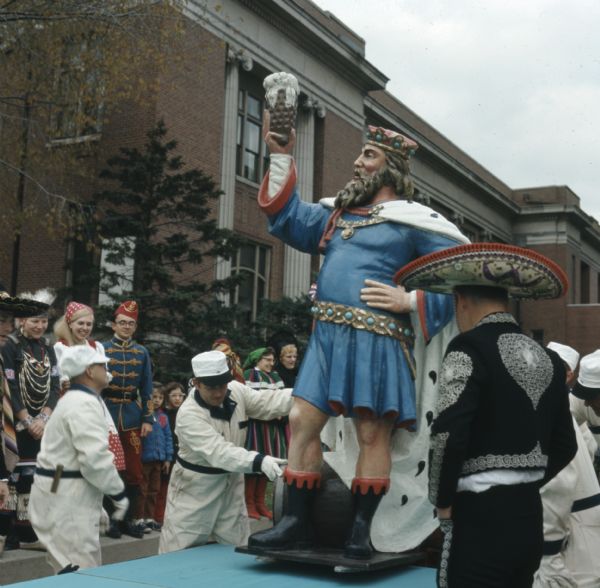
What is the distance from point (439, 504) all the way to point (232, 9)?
19657 millimetres

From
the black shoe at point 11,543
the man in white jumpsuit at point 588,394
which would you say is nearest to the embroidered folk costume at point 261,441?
the black shoe at point 11,543

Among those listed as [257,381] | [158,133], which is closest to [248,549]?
[257,381]

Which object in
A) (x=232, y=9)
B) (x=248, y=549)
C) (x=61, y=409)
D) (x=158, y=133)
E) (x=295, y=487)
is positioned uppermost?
(x=232, y=9)

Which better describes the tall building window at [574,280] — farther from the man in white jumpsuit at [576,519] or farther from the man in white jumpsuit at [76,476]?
the man in white jumpsuit at [76,476]

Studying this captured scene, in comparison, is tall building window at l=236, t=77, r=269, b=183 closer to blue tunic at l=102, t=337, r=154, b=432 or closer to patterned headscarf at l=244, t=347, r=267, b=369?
patterned headscarf at l=244, t=347, r=267, b=369

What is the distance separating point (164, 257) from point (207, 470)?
958 centimetres

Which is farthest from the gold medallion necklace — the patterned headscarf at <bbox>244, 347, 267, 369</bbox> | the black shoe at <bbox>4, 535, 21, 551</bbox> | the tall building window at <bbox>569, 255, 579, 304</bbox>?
the tall building window at <bbox>569, 255, 579, 304</bbox>

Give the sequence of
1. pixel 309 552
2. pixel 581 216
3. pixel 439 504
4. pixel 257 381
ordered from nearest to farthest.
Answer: pixel 439 504 → pixel 309 552 → pixel 257 381 → pixel 581 216

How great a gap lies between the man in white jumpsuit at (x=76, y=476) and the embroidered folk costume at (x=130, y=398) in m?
3.29

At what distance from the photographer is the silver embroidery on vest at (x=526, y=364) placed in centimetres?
322

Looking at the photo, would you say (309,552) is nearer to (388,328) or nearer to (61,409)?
(388,328)

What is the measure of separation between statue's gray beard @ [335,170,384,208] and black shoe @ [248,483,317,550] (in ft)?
4.87

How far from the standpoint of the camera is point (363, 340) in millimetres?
4398

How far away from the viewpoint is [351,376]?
4.39 meters
